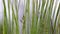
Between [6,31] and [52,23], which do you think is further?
[52,23]

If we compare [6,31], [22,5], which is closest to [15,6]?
[22,5]

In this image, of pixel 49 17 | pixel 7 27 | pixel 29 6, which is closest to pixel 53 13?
pixel 49 17

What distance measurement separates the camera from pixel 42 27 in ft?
2.64

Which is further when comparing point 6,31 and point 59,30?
point 59,30

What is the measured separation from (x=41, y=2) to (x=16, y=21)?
218mm

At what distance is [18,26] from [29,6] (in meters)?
0.15

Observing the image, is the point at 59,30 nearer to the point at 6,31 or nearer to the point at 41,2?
the point at 41,2

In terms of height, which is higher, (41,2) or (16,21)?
(41,2)

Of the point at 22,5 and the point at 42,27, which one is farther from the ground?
the point at 22,5

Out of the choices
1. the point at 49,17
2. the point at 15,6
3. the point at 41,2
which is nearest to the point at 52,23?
the point at 49,17

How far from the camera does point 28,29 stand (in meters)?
0.76

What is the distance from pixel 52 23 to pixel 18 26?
0.83 ft

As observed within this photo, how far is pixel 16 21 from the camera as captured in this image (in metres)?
0.73

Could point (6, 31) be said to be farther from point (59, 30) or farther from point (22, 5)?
point (59, 30)
